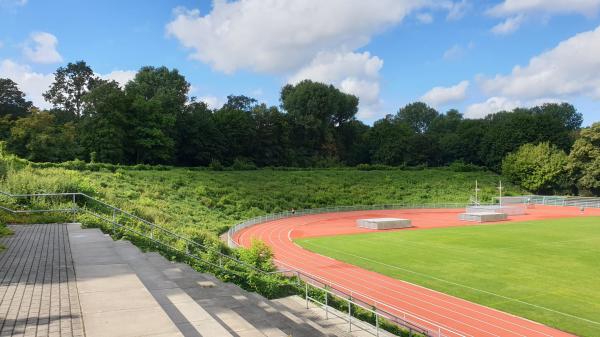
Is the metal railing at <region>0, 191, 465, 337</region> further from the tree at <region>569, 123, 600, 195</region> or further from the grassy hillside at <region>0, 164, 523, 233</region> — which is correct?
the tree at <region>569, 123, 600, 195</region>

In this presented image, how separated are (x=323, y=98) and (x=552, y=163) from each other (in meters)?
42.6

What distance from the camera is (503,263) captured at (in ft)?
83.5

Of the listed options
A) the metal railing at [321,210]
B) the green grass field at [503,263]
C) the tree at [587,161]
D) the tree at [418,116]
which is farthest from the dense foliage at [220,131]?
the tree at [418,116]

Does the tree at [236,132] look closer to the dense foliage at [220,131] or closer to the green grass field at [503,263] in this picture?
the dense foliage at [220,131]

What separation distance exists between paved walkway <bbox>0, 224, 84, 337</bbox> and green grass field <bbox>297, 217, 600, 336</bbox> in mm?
15480

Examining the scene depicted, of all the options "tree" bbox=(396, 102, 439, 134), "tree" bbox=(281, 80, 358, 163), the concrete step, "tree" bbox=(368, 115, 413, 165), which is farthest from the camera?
"tree" bbox=(396, 102, 439, 134)

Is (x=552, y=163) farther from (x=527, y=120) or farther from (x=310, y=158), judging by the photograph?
(x=310, y=158)

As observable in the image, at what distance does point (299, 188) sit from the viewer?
2356 inches

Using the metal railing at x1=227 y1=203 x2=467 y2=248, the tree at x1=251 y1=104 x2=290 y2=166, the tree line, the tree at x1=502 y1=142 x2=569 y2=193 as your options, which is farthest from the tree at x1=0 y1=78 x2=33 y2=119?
the tree at x1=502 y1=142 x2=569 y2=193

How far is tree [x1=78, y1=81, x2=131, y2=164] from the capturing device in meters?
58.7

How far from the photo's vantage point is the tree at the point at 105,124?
58.7 m

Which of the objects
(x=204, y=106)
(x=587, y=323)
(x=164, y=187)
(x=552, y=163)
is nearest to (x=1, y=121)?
(x=164, y=187)

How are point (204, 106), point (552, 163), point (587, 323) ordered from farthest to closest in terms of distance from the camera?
point (204, 106), point (552, 163), point (587, 323)

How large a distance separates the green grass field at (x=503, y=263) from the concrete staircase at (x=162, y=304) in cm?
848
